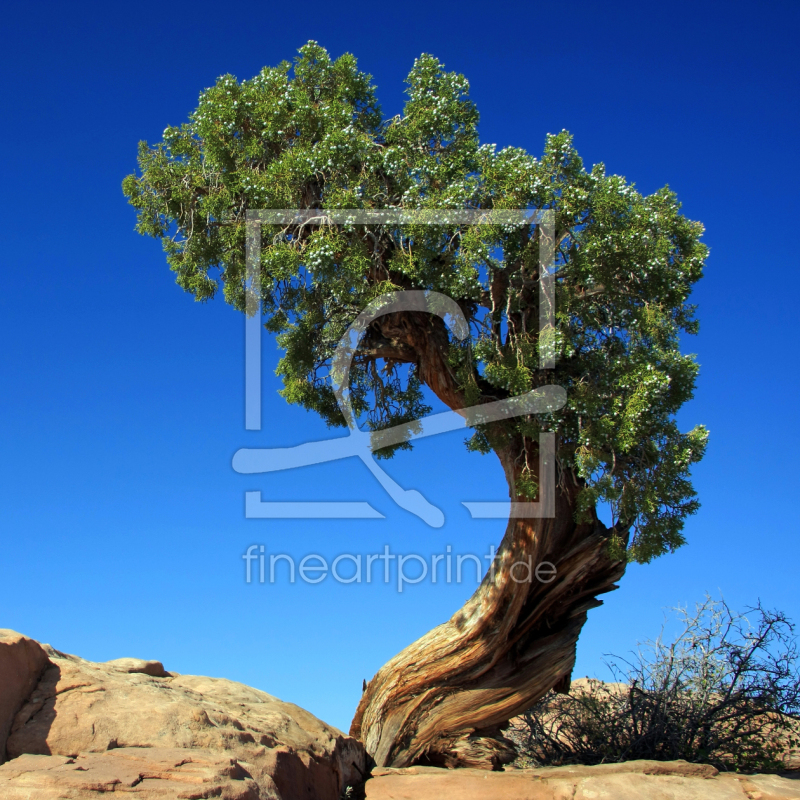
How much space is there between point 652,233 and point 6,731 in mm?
10584

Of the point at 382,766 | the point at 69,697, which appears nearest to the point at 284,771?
the point at 69,697

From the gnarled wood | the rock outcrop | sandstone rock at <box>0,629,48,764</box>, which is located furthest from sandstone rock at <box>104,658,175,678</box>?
the gnarled wood

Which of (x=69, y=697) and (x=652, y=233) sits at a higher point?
(x=652, y=233)

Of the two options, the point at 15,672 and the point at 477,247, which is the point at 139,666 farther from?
the point at 477,247

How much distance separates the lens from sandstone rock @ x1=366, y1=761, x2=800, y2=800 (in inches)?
367

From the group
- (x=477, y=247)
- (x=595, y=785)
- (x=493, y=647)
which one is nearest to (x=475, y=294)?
(x=477, y=247)

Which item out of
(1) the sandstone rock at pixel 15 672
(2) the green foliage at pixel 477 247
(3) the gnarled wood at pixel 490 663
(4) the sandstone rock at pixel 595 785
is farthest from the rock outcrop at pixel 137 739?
(2) the green foliage at pixel 477 247

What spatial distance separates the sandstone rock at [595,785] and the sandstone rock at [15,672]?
463 cm

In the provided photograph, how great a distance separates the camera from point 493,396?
12.3 metres

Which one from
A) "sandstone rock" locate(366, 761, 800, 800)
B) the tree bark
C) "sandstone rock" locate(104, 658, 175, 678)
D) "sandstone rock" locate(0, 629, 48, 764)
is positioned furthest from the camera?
the tree bark

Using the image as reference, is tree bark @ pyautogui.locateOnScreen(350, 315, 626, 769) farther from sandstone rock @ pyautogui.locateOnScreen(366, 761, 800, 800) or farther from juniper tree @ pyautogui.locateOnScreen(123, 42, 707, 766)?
sandstone rock @ pyautogui.locateOnScreen(366, 761, 800, 800)

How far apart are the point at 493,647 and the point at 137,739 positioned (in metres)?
6.14

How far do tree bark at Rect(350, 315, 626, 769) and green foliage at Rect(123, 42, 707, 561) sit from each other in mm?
778

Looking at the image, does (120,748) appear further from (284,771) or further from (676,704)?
(676,704)
